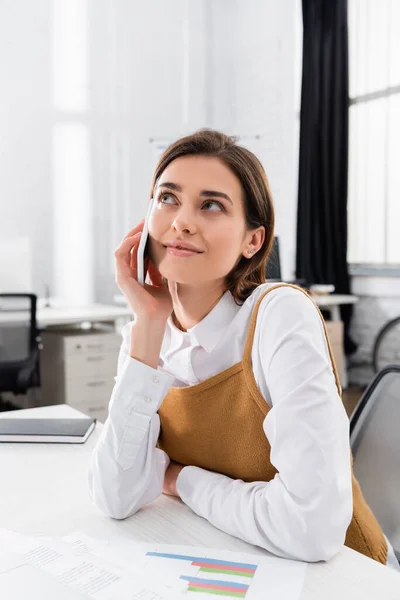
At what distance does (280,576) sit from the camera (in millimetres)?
733

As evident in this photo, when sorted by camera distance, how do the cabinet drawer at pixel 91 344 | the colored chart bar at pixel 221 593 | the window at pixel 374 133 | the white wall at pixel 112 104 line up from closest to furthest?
the colored chart bar at pixel 221 593 < the cabinet drawer at pixel 91 344 < the window at pixel 374 133 < the white wall at pixel 112 104

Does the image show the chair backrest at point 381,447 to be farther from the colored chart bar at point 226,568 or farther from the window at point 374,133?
the window at point 374,133

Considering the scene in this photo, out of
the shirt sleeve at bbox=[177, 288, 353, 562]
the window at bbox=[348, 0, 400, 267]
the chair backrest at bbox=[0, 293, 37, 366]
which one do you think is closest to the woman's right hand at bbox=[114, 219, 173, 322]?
the shirt sleeve at bbox=[177, 288, 353, 562]

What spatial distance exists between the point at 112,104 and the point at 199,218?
15.0 feet

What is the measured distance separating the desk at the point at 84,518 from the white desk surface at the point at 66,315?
7.28ft

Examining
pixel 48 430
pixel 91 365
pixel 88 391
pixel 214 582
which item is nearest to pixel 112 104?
A: pixel 91 365

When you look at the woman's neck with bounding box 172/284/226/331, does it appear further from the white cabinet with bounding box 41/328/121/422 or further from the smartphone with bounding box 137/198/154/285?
the white cabinet with bounding box 41/328/121/422

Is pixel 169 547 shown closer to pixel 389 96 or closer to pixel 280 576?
pixel 280 576

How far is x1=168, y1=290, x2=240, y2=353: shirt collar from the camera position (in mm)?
1027

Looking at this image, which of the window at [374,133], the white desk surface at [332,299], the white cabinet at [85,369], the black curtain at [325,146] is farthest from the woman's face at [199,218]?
the black curtain at [325,146]

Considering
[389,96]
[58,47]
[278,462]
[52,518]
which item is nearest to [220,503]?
[278,462]

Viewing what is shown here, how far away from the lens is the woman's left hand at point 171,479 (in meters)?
Answer: 0.99

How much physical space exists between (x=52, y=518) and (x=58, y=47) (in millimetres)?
4743

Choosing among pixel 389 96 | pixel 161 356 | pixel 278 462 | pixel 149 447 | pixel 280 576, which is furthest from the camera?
pixel 389 96
